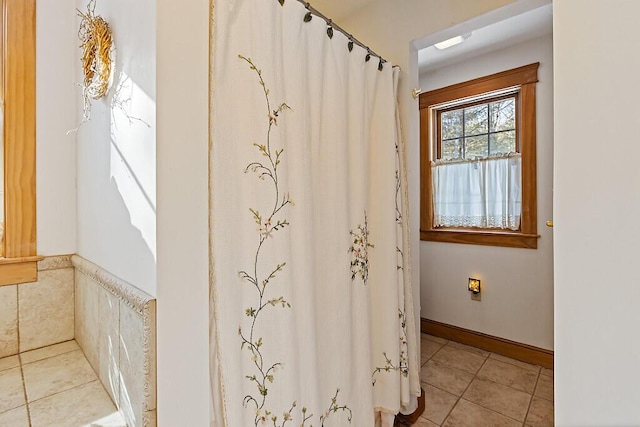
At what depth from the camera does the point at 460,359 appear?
2.40 metres

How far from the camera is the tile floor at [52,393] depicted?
79 cm

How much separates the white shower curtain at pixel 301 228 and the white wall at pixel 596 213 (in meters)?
0.73

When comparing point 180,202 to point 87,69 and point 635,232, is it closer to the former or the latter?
point 87,69

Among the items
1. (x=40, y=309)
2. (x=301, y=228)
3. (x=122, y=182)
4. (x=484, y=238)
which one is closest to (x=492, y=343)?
(x=484, y=238)

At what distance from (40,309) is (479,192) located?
115 inches

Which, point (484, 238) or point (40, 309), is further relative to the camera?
point (484, 238)

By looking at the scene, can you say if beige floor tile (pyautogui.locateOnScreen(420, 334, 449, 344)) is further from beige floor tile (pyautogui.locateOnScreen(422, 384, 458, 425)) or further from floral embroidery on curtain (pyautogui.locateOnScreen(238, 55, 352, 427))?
floral embroidery on curtain (pyautogui.locateOnScreen(238, 55, 352, 427))

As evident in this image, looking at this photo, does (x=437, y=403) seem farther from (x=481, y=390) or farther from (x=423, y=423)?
(x=481, y=390)

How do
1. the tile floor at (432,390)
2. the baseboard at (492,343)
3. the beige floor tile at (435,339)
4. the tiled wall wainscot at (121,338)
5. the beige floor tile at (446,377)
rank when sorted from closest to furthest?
the tiled wall wainscot at (121,338) < the tile floor at (432,390) < the beige floor tile at (446,377) < the baseboard at (492,343) < the beige floor tile at (435,339)

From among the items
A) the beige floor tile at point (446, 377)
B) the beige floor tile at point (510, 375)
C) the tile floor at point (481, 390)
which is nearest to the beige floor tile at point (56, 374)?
the tile floor at point (481, 390)

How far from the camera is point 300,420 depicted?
1.02 meters

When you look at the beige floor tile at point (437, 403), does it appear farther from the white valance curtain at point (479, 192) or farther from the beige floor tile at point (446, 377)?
the white valance curtain at point (479, 192)

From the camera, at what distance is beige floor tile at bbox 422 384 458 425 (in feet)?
5.70

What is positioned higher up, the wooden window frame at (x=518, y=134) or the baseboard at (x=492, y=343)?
the wooden window frame at (x=518, y=134)
